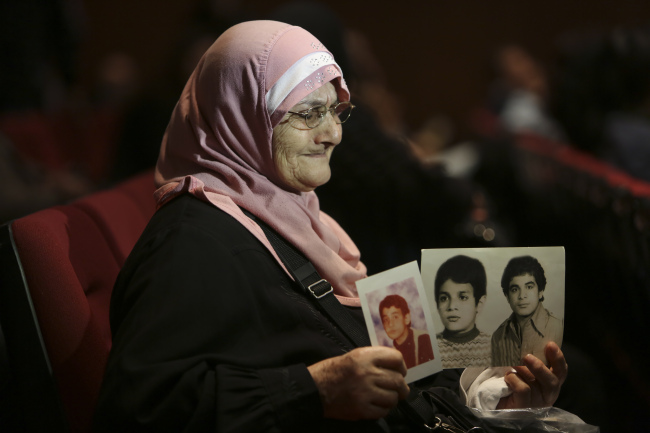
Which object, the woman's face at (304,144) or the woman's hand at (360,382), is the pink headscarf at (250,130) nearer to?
the woman's face at (304,144)

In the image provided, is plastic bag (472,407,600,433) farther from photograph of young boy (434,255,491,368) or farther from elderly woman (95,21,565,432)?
photograph of young boy (434,255,491,368)

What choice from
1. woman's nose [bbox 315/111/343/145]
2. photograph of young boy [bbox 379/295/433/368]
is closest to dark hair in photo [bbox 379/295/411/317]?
photograph of young boy [bbox 379/295/433/368]

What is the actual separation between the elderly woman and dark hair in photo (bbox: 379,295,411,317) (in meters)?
0.09

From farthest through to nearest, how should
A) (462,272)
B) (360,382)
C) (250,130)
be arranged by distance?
(250,130) → (462,272) → (360,382)

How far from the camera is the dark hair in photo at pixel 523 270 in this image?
4.17 feet

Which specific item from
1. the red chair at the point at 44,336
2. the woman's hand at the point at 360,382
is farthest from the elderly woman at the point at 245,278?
the red chair at the point at 44,336

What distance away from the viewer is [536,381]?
1360 millimetres

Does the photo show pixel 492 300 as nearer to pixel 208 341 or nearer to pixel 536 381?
pixel 536 381

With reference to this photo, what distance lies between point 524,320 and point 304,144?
584 millimetres

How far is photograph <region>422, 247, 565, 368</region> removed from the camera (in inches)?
49.9

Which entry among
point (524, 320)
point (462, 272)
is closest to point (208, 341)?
point (462, 272)

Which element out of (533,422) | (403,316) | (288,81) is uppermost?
(288,81)

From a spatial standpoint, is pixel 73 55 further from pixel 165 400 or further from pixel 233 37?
pixel 165 400

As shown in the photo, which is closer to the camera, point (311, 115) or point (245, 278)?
point (245, 278)
